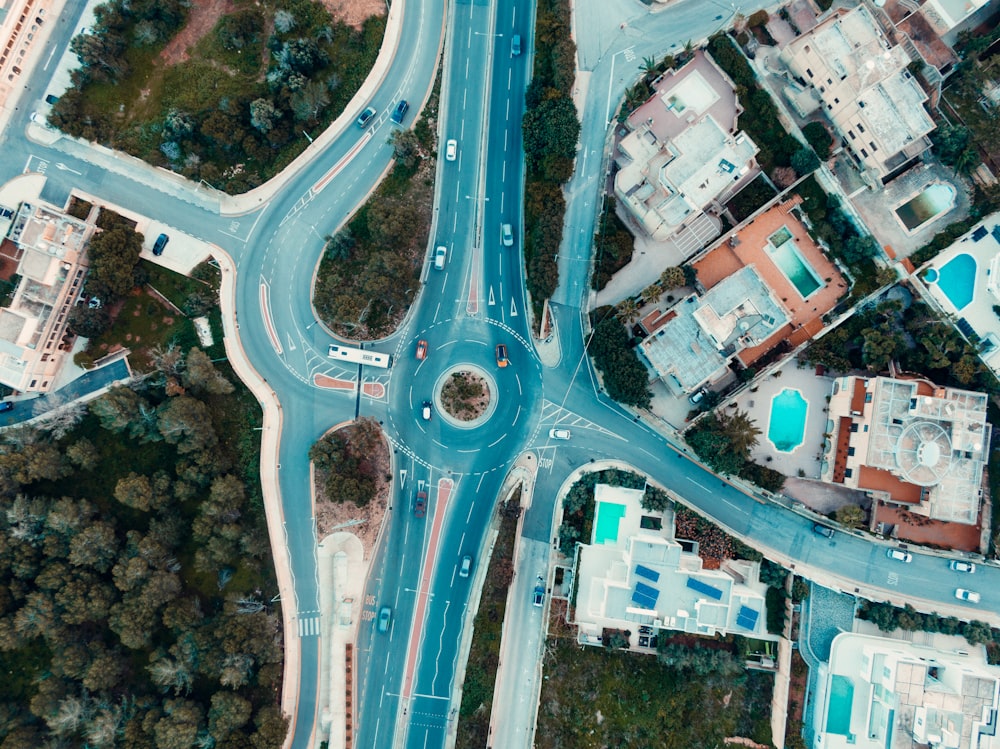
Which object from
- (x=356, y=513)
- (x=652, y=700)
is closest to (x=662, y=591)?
(x=652, y=700)

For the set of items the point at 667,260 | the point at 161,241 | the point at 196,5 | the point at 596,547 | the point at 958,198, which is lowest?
the point at 596,547

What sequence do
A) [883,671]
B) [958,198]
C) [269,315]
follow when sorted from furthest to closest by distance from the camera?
[269,315] < [958,198] < [883,671]

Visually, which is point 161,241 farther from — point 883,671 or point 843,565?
point 883,671

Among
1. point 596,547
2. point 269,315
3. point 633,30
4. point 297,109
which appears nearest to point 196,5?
point 297,109

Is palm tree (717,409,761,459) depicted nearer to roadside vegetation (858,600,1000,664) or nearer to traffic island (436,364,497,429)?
roadside vegetation (858,600,1000,664)

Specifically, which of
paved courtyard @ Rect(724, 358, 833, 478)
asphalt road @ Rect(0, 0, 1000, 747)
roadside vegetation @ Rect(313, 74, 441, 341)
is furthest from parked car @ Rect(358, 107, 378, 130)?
paved courtyard @ Rect(724, 358, 833, 478)

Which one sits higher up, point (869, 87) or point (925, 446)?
point (869, 87)

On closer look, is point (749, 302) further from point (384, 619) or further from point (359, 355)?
point (384, 619)
